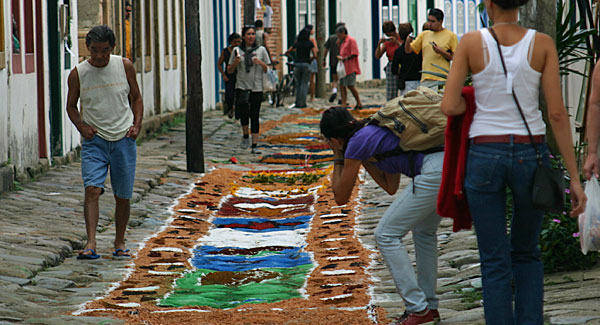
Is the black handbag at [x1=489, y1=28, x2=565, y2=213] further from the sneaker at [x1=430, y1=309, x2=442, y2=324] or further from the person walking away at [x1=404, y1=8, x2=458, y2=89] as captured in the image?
the person walking away at [x1=404, y1=8, x2=458, y2=89]

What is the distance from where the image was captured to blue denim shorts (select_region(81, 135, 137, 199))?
27.0 ft

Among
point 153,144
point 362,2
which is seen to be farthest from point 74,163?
point 362,2

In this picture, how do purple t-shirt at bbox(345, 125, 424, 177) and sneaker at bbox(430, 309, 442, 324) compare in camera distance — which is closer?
purple t-shirt at bbox(345, 125, 424, 177)

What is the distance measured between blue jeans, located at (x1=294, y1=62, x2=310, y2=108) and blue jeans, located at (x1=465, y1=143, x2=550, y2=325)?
22.1m

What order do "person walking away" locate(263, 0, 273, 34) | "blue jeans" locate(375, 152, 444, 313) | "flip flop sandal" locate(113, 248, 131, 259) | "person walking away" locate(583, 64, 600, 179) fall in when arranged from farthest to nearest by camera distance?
1. "person walking away" locate(263, 0, 273, 34)
2. "flip flop sandal" locate(113, 248, 131, 259)
3. "blue jeans" locate(375, 152, 444, 313)
4. "person walking away" locate(583, 64, 600, 179)

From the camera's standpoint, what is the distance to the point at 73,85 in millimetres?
8273

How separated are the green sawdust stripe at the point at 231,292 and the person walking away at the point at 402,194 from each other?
4.89 feet

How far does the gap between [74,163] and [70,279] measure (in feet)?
22.6

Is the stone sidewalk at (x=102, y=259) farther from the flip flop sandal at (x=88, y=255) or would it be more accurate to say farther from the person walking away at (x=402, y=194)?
the person walking away at (x=402, y=194)

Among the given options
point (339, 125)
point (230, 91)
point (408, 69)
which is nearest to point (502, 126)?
point (339, 125)

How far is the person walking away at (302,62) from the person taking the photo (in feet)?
86.9

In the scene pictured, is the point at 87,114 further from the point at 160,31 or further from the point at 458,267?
the point at 160,31

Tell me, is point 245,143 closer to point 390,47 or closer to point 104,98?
point 390,47

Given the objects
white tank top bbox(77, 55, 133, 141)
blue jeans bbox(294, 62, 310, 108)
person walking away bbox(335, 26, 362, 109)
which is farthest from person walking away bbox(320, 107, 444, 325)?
blue jeans bbox(294, 62, 310, 108)
